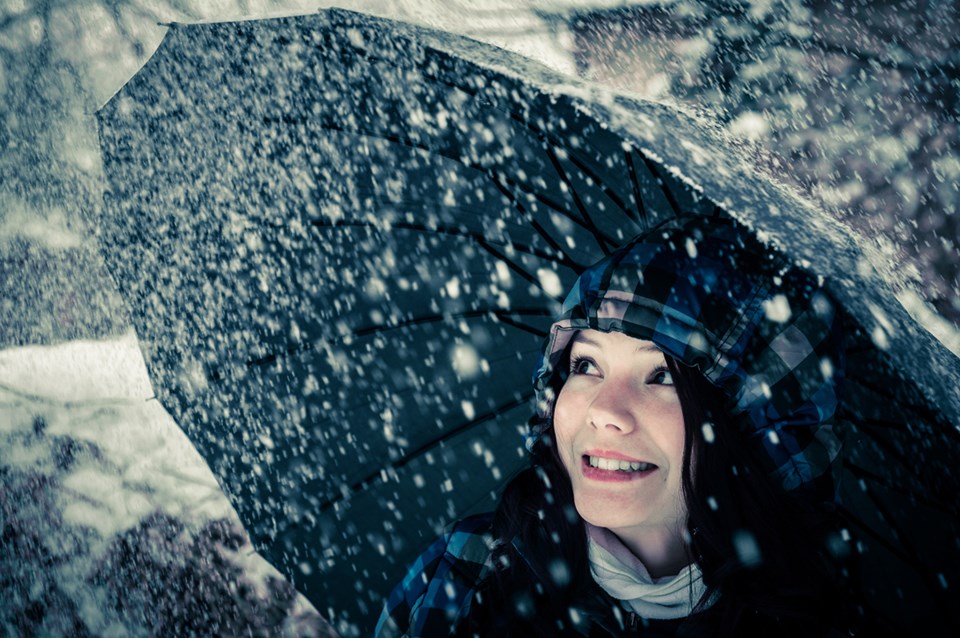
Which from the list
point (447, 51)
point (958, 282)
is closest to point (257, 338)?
point (447, 51)

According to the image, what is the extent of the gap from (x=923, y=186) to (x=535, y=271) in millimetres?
2785

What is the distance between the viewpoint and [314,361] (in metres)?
1.40

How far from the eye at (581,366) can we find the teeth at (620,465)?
7.1 inches

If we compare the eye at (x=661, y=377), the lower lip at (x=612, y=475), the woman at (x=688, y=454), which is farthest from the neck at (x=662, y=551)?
the eye at (x=661, y=377)

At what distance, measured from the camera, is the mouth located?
106cm

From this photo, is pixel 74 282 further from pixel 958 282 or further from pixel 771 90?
pixel 958 282

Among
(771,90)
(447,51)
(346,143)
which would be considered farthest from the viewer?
(771,90)

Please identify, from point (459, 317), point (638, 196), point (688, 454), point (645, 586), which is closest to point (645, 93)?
point (638, 196)

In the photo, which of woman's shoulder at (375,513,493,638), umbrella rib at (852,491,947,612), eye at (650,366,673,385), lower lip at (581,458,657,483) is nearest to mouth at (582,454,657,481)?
lower lip at (581,458,657,483)

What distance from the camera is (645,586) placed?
1.12 metres

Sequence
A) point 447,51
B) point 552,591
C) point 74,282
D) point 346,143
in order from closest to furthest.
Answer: point 447,51, point 552,591, point 346,143, point 74,282

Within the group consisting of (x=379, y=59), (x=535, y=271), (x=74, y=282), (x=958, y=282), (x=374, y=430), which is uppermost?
(x=379, y=59)

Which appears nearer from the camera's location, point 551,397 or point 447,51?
point 447,51

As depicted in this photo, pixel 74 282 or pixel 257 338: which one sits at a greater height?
pixel 257 338
